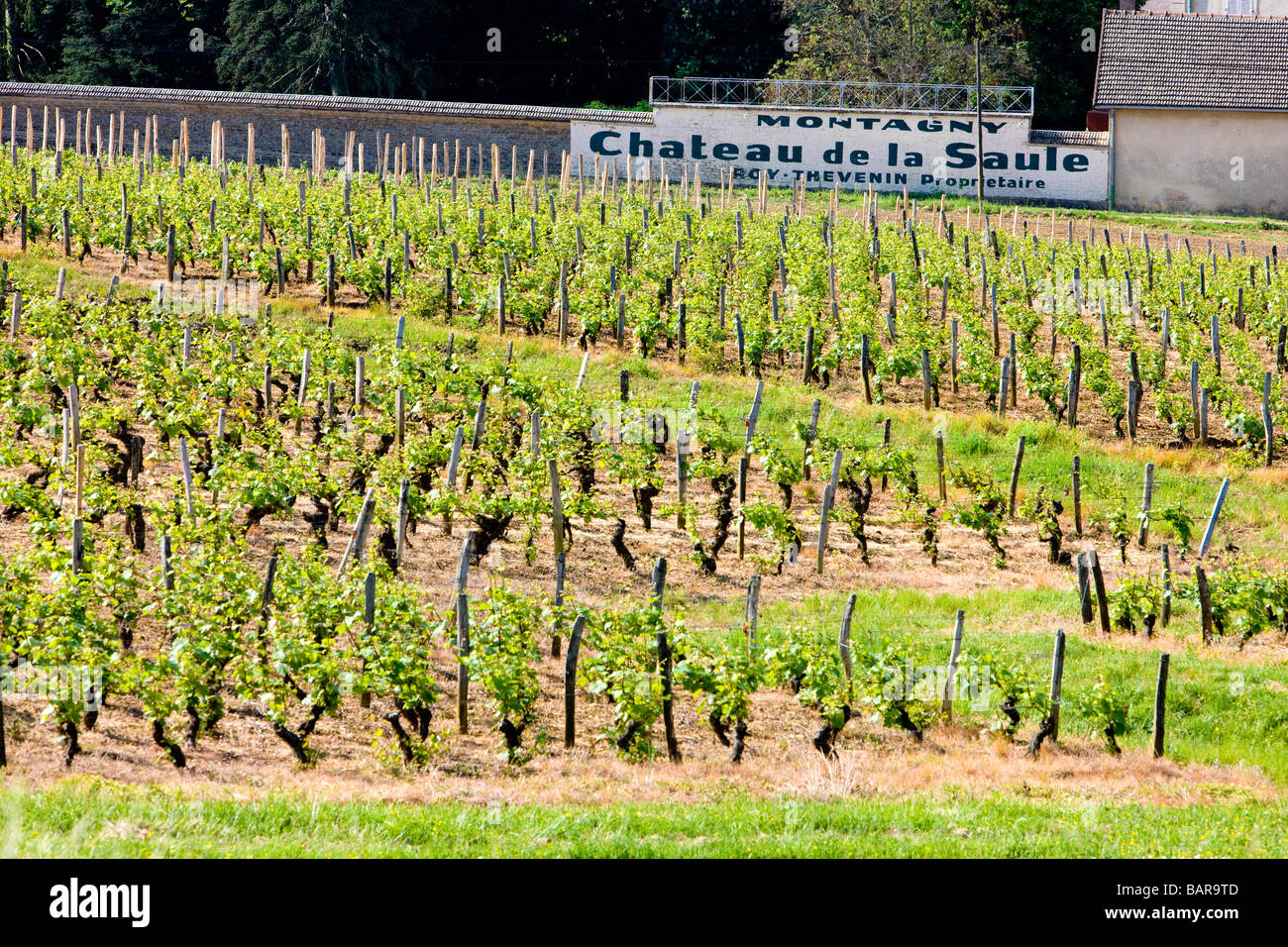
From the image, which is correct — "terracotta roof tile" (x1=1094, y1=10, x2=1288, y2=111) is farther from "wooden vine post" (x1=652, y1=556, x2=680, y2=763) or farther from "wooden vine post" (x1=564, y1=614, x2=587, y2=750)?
"wooden vine post" (x1=564, y1=614, x2=587, y2=750)

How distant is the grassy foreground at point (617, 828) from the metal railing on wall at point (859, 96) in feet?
95.6

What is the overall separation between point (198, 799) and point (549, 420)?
856 centimetres

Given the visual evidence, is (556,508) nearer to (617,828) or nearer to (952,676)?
(952,676)

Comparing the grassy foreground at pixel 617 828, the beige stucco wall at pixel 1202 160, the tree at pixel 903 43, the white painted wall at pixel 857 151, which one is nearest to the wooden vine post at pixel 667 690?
the grassy foreground at pixel 617 828

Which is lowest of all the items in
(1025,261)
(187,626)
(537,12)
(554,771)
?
(554,771)

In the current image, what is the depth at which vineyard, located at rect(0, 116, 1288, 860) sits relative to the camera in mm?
11641

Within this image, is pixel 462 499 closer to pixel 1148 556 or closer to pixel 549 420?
pixel 549 420

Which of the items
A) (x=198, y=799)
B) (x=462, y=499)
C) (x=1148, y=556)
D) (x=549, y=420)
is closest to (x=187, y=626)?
(x=198, y=799)

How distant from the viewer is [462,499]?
15734 millimetres

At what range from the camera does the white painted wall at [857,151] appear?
38031 millimetres

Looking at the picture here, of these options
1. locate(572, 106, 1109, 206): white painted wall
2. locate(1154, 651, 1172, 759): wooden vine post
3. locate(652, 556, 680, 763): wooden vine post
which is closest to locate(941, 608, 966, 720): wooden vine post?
locate(1154, 651, 1172, 759): wooden vine post

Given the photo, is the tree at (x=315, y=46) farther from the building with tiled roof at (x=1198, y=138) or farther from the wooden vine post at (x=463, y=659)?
the wooden vine post at (x=463, y=659)

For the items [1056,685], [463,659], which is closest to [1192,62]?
[1056,685]

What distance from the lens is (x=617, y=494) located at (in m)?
18.0
